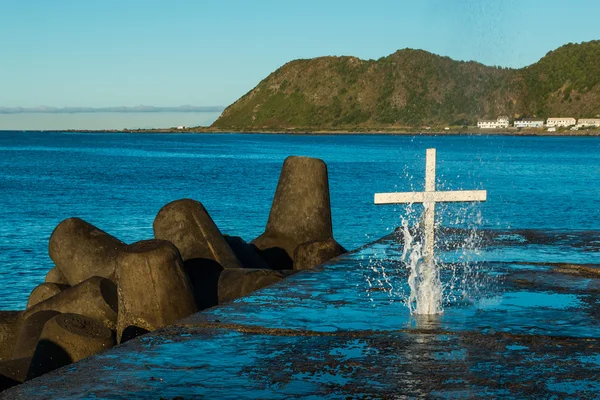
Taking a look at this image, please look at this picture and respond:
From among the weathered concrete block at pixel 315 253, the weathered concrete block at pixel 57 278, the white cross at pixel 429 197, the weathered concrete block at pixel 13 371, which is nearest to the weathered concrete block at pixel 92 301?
the weathered concrete block at pixel 13 371

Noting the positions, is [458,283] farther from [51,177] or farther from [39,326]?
[51,177]

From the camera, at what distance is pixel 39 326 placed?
10.3m

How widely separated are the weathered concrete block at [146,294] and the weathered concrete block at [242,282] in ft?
4.03

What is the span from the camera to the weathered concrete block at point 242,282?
10508mm

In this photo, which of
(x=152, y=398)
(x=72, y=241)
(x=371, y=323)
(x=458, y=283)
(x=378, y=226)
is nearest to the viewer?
(x=152, y=398)

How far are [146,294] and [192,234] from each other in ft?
12.2

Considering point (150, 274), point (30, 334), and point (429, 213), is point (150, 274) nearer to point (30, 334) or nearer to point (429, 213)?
point (30, 334)

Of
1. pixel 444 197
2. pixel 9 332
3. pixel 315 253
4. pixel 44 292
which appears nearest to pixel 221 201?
pixel 315 253

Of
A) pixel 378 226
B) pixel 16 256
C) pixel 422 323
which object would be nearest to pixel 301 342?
pixel 422 323

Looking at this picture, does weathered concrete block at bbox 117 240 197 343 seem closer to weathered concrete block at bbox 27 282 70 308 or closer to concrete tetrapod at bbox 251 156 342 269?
weathered concrete block at bbox 27 282 70 308

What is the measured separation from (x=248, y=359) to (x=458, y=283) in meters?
4.15

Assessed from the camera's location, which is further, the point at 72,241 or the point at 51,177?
the point at 51,177

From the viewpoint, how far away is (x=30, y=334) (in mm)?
10211

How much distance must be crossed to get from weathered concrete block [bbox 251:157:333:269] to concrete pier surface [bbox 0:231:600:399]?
575cm
